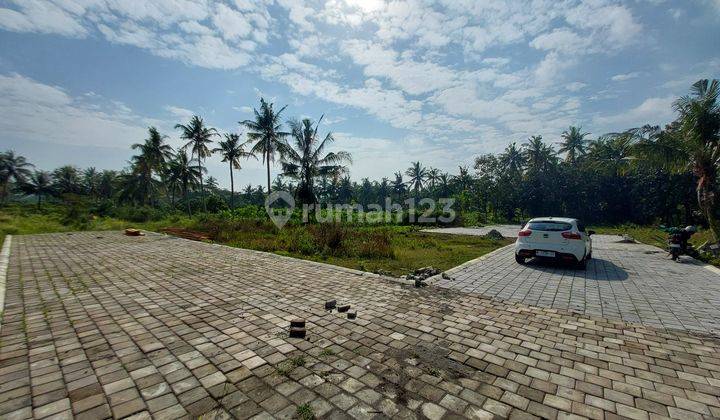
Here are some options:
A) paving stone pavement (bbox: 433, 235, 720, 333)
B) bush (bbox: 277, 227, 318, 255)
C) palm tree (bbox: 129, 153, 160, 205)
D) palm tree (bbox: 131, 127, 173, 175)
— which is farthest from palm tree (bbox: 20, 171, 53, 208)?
paving stone pavement (bbox: 433, 235, 720, 333)

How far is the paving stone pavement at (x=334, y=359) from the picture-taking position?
266 centimetres

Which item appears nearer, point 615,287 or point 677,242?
point 615,287

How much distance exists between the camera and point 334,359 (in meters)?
3.45

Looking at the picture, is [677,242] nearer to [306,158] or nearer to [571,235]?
[571,235]

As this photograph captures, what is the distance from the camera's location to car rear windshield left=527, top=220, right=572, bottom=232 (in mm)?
8664

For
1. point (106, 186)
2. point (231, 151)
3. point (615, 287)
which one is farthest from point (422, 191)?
point (106, 186)

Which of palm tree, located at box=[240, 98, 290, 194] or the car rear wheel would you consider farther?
palm tree, located at box=[240, 98, 290, 194]

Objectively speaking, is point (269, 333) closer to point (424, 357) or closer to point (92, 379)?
point (92, 379)

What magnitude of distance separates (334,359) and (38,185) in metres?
74.7

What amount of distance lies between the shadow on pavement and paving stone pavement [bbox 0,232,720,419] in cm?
377

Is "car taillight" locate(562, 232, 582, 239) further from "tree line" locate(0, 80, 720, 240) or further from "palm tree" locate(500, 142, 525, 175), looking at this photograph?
"palm tree" locate(500, 142, 525, 175)

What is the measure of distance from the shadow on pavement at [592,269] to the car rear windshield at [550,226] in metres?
1.14

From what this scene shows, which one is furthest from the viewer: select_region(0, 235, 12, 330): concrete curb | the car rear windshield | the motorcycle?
the motorcycle

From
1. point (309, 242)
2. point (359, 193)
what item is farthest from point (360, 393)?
point (359, 193)
